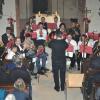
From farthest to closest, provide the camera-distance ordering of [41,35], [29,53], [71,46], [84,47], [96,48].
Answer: [41,35] → [71,46] → [84,47] → [96,48] → [29,53]

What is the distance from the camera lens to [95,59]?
12.4 m

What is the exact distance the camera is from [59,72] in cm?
1311

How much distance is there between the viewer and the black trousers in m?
12.9

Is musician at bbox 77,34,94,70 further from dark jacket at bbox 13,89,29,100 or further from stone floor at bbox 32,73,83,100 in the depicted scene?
dark jacket at bbox 13,89,29,100

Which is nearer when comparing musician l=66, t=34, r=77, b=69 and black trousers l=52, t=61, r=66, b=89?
black trousers l=52, t=61, r=66, b=89

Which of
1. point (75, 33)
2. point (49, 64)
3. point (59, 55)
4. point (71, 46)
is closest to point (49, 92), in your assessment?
point (59, 55)

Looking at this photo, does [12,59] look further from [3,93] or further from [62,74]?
[3,93]

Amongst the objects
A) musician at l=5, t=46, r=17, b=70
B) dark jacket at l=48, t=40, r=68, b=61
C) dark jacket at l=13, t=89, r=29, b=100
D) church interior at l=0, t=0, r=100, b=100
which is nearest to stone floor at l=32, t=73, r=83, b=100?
church interior at l=0, t=0, r=100, b=100

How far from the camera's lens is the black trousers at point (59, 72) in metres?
12.9

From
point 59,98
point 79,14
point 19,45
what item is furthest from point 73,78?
point 79,14

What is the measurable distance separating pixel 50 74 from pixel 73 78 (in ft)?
10.3

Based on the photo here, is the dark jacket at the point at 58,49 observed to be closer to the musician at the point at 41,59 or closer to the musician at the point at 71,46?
the musician at the point at 41,59

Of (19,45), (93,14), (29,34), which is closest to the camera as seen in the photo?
(19,45)

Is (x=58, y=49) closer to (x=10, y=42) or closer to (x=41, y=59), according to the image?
(x=41, y=59)
